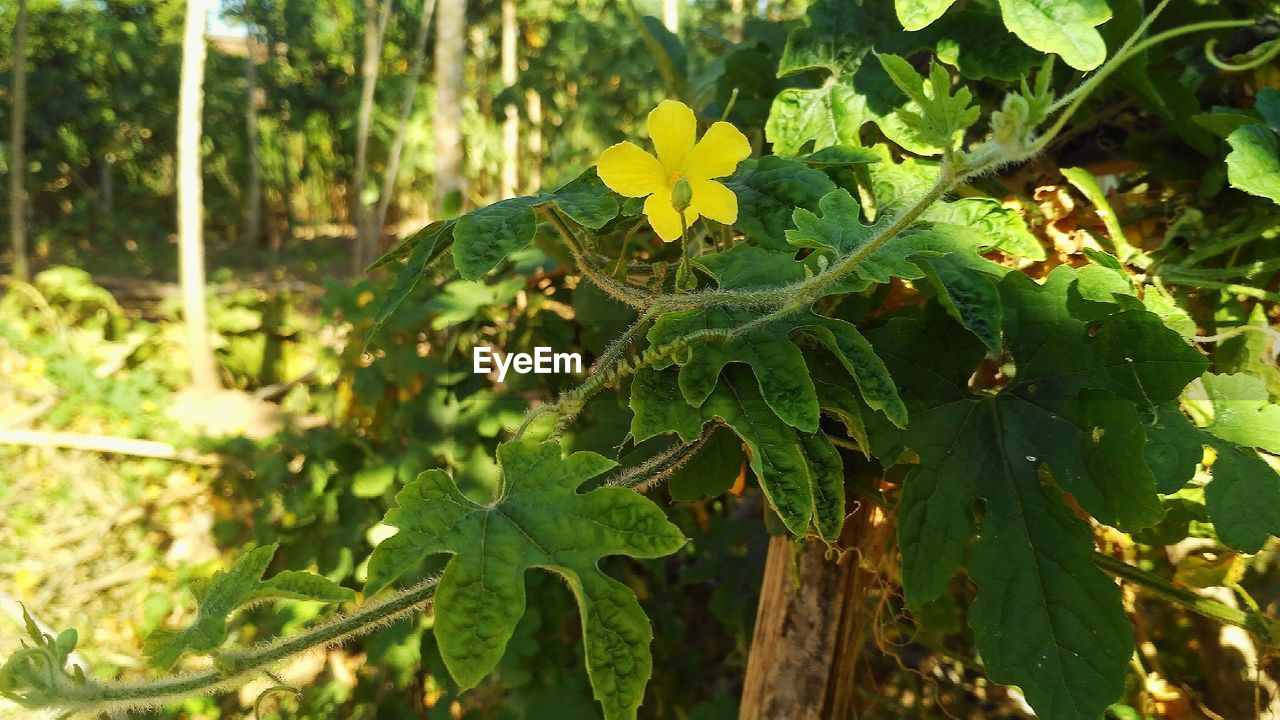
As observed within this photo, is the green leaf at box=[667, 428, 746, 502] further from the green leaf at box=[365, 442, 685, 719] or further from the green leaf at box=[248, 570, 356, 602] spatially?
the green leaf at box=[248, 570, 356, 602]

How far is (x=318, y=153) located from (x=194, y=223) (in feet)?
38.1

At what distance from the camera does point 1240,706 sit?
1.16 metres

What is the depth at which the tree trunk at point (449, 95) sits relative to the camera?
5574 mm

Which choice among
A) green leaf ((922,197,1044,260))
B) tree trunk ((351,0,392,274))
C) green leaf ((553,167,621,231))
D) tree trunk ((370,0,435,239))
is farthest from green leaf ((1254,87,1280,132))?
tree trunk ((351,0,392,274))

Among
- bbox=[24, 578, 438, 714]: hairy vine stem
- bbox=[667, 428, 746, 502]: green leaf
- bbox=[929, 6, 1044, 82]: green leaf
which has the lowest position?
bbox=[24, 578, 438, 714]: hairy vine stem

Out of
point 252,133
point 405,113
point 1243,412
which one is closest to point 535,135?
point 252,133

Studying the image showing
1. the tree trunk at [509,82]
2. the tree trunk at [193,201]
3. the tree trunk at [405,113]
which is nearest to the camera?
the tree trunk at [193,201]

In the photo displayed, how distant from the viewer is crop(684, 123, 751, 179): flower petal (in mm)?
698

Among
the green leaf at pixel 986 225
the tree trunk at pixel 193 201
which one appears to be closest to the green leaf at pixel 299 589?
the green leaf at pixel 986 225

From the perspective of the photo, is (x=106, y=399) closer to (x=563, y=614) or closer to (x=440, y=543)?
(x=563, y=614)

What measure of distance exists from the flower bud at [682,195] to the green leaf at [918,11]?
340mm

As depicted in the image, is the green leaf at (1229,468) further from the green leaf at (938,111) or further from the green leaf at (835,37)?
the green leaf at (835,37)

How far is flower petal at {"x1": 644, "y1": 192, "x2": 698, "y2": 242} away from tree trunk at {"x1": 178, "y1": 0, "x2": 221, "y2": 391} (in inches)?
200

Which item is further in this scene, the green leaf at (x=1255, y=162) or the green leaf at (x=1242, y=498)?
the green leaf at (x=1255, y=162)
